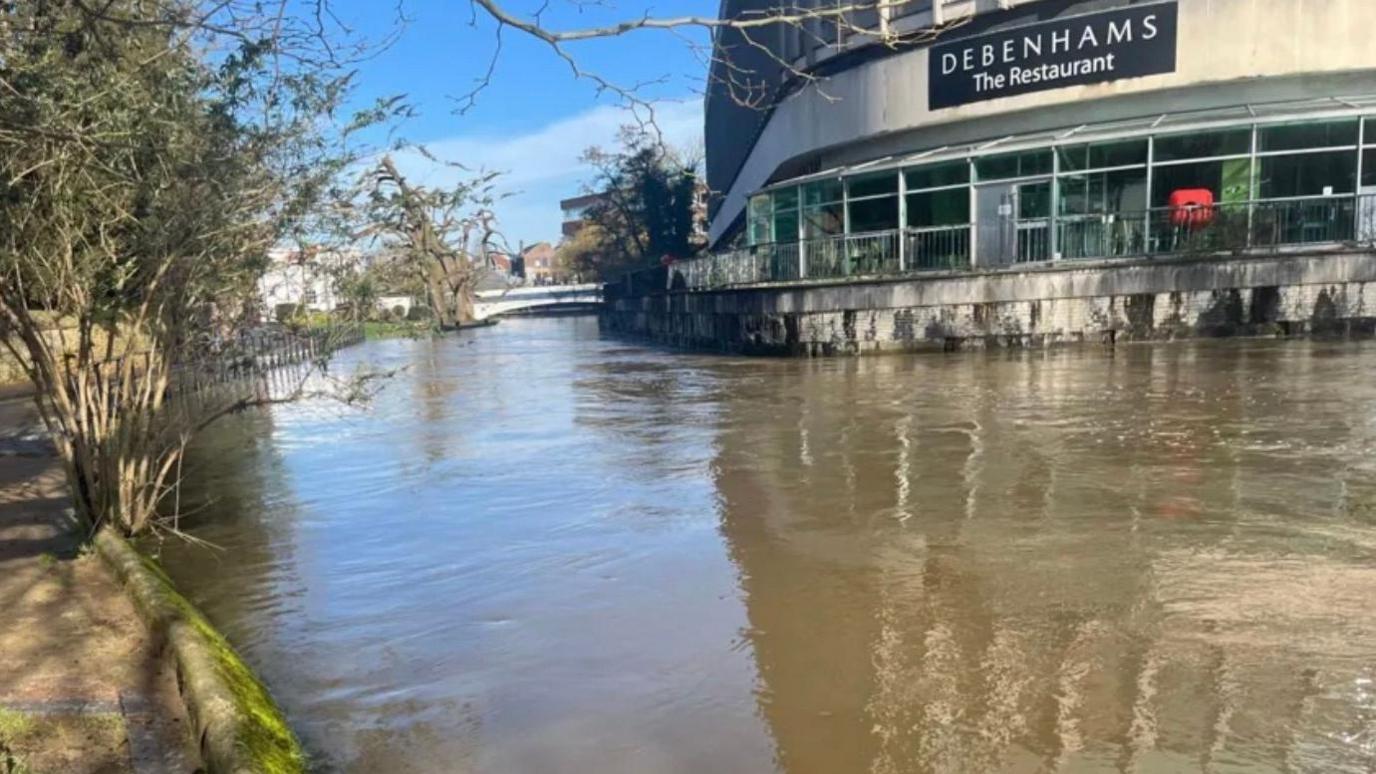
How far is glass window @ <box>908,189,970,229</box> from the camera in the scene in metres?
24.6

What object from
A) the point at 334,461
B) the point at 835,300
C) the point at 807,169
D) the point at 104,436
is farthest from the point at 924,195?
the point at 104,436

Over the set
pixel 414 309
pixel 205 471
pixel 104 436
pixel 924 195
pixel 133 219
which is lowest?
pixel 205 471

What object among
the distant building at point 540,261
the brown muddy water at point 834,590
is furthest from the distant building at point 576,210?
the brown muddy water at point 834,590

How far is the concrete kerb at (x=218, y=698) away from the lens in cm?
341

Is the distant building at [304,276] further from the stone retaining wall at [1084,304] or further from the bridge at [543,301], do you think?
the bridge at [543,301]

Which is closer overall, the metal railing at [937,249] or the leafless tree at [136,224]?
the leafless tree at [136,224]

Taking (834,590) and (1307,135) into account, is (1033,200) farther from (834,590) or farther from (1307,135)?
(834,590)

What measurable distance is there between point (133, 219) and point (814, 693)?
5235mm

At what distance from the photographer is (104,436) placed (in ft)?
23.0

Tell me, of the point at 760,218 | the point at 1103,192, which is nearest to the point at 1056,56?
the point at 1103,192

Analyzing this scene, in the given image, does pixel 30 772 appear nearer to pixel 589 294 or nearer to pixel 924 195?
pixel 924 195

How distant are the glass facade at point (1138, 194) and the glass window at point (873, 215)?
80cm

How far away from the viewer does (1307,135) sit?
2145 centimetres

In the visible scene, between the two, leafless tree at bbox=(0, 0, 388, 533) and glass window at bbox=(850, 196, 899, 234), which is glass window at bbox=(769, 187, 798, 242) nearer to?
glass window at bbox=(850, 196, 899, 234)
